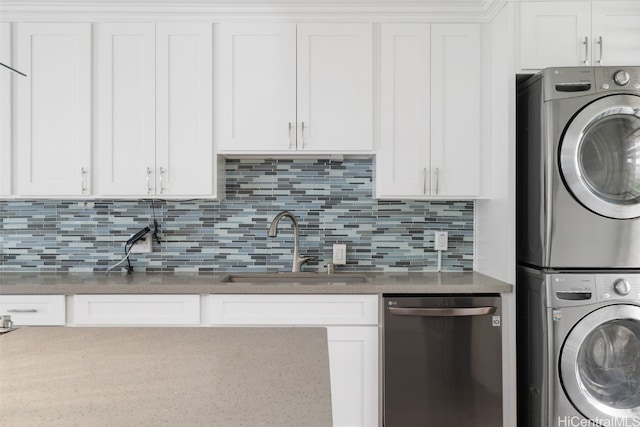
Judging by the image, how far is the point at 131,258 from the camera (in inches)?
116

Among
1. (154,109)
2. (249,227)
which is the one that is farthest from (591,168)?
(154,109)

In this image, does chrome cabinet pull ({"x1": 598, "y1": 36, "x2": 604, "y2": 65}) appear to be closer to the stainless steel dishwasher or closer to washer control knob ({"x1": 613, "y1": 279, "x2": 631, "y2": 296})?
washer control knob ({"x1": 613, "y1": 279, "x2": 631, "y2": 296})

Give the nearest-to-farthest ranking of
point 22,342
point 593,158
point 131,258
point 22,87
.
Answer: point 22,342, point 593,158, point 22,87, point 131,258

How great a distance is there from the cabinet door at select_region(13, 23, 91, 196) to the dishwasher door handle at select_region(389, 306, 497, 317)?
1836mm

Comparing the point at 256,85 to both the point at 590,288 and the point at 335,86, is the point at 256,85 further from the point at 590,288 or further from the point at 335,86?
the point at 590,288

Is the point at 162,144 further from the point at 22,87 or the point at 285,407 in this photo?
the point at 285,407

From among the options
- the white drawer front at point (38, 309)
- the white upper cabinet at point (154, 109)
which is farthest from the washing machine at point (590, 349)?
the white drawer front at point (38, 309)

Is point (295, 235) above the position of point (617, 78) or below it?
below

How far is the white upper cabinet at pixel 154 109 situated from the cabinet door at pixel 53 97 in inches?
3.2

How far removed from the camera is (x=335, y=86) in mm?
2617

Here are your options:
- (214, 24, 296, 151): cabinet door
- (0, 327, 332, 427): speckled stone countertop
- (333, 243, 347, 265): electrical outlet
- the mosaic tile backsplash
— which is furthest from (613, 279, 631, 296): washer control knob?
(214, 24, 296, 151): cabinet door

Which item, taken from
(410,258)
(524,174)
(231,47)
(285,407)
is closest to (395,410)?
(410,258)

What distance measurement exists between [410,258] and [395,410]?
96cm

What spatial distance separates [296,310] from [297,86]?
4.02ft
